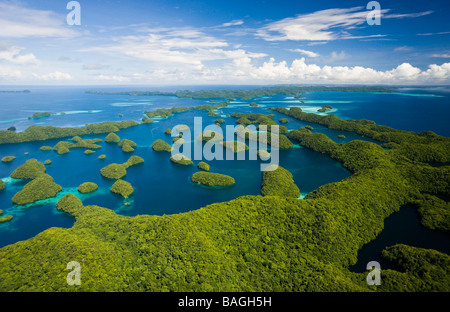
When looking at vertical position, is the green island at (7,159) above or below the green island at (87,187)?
above

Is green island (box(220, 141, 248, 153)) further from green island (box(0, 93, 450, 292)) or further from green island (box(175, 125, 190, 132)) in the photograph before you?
green island (box(175, 125, 190, 132))

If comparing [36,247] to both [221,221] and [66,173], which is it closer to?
[221,221]

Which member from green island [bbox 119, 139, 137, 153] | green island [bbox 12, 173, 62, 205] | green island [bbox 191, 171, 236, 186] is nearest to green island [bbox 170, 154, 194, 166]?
green island [bbox 191, 171, 236, 186]

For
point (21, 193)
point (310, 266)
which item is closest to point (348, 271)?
point (310, 266)

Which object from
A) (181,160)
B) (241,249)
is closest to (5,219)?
(181,160)

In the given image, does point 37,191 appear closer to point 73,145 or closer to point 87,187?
point 87,187

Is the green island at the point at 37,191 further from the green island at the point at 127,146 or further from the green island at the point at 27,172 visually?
the green island at the point at 127,146

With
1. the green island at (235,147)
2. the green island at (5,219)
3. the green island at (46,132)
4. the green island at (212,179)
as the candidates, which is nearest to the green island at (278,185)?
the green island at (212,179)
